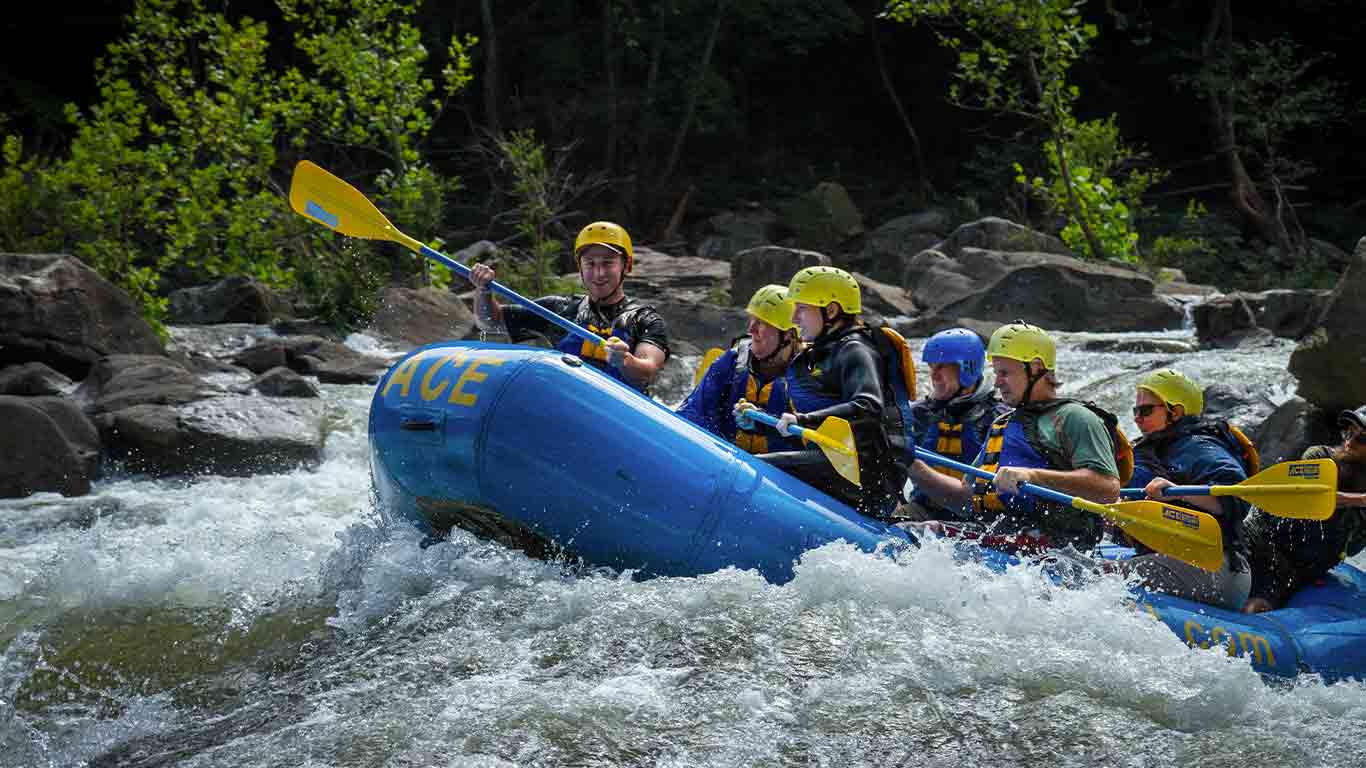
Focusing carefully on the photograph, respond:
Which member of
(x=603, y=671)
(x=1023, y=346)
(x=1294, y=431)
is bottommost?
(x=1294, y=431)

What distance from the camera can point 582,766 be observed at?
10.8 feet

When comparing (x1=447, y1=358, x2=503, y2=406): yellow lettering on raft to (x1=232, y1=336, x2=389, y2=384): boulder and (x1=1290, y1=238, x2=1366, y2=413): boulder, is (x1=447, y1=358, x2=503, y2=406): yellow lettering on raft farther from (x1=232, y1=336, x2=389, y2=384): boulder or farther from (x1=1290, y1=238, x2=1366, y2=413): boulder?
(x1=232, y1=336, x2=389, y2=384): boulder

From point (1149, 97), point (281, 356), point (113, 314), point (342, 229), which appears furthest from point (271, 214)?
point (1149, 97)

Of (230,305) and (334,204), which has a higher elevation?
(334,204)

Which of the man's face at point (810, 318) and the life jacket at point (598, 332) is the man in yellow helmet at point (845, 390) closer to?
the man's face at point (810, 318)

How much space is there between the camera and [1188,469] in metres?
4.70

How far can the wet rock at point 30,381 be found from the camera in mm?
8398

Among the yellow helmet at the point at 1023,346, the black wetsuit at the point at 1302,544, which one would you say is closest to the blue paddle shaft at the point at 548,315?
the yellow helmet at the point at 1023,346

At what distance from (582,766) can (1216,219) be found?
17067mm

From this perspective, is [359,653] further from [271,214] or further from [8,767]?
[271,214]

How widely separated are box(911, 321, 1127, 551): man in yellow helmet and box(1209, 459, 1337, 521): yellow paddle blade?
44 centimetres

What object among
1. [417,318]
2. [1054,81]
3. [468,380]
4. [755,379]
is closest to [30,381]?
[417,318]

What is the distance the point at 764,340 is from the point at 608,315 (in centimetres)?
77

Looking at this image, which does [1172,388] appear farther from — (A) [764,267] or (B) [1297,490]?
(A) [764,267]
